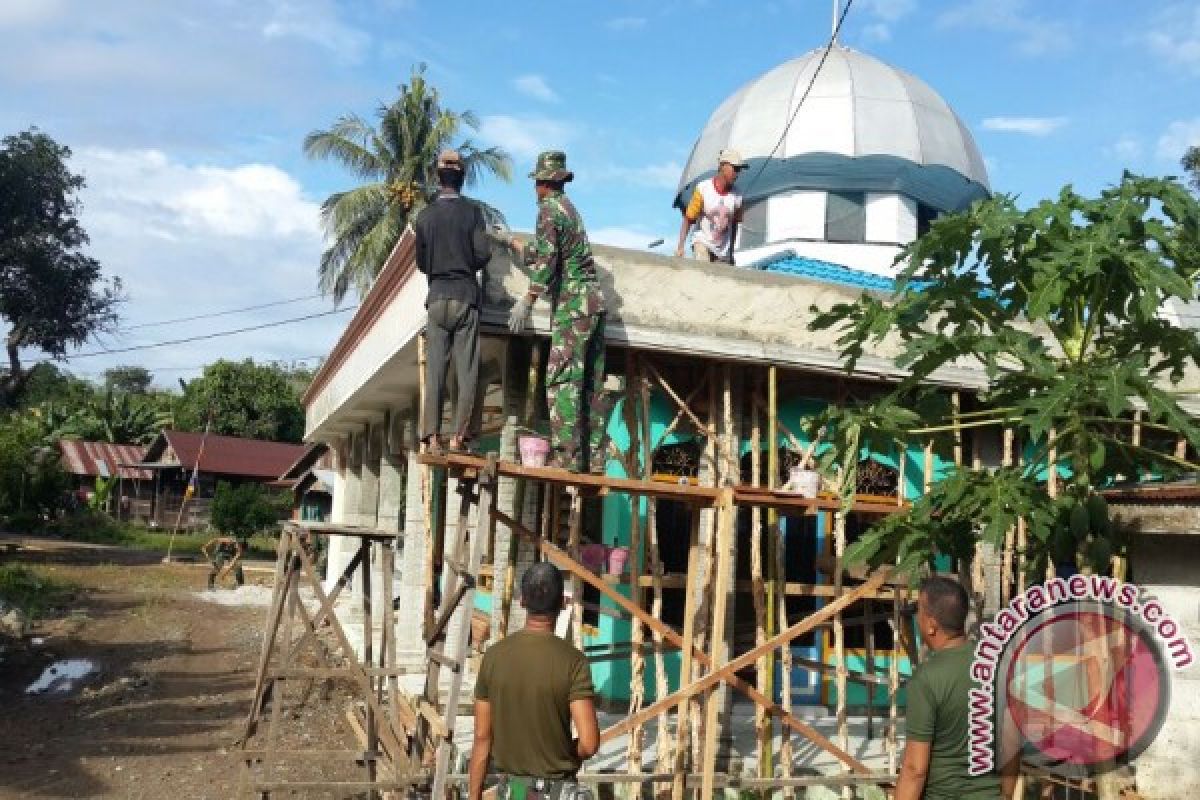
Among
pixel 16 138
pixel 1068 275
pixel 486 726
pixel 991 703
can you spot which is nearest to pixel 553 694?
pixel 486 726

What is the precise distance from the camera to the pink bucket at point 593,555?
345 inches

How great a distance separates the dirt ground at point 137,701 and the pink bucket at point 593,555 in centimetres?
343

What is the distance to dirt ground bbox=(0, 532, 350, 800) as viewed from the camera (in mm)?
9430

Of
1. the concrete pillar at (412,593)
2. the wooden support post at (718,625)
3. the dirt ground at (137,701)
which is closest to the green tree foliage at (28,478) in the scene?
the dirt ground at (137,701)

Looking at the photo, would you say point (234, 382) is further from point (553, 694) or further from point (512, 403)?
point (553, 694)

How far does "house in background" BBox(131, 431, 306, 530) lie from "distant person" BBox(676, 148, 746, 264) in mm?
32921

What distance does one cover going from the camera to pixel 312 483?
1313 inches

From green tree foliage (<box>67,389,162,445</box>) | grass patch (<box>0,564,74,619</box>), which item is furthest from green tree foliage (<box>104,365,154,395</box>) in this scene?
grass patch (<box>0,564,74,619</box>)

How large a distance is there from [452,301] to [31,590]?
17.1 metres

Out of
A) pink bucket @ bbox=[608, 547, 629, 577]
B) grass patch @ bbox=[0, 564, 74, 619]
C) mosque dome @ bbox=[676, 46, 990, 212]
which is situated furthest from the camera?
grass patch @ bbox=[0, 564, 74, 619]

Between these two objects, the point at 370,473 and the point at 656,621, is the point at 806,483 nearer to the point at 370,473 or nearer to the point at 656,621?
the point at 656,621

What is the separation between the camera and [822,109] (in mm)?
17281

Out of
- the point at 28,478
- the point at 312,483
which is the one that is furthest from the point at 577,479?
the point at 28,478

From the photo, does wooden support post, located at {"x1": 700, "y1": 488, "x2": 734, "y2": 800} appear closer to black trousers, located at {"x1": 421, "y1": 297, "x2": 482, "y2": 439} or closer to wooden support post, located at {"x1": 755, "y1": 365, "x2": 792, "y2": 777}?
wooden support post, located at {"x1": 755, "y1": 365, "x2": 792, "y2": 777}
